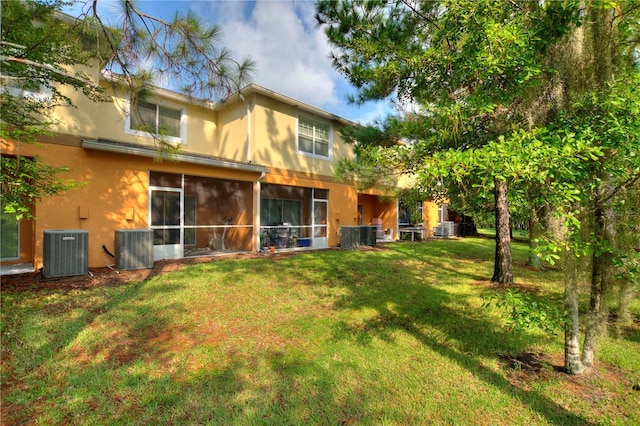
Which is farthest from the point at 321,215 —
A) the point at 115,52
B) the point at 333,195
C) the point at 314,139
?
the point at 115,52

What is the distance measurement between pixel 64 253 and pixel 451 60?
8.40 m

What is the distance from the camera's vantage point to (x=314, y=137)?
555 inches

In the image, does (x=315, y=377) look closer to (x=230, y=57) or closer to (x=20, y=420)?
(x=20, y=420)

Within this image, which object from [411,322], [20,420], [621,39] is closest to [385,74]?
[621,39]

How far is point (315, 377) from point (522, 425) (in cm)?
192

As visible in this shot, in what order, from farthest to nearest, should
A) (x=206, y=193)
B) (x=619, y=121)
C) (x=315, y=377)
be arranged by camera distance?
(x=206, y=193) → (x=315, y=377) → (x=619, y=121)

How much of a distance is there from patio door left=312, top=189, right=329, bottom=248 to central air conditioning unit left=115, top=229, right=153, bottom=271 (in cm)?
752

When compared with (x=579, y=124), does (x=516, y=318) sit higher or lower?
lower

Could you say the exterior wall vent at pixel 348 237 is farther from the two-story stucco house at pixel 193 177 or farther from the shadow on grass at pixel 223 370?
the shadow on grass at pixel 223 370

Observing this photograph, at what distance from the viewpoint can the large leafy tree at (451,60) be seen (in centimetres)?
267

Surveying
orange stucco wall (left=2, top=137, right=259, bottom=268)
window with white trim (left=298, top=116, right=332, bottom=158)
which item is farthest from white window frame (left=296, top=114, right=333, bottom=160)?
orange stucco wall (left=2, top=137, right=259, bottom=268)

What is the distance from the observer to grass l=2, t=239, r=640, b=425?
105 inches

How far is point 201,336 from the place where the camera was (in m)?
4.18

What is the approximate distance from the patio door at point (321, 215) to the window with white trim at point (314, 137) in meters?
1.92
